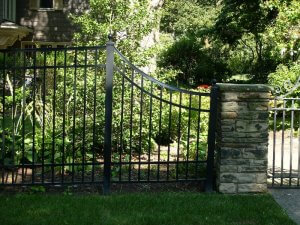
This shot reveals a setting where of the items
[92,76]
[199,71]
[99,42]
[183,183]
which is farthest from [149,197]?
[199,71]

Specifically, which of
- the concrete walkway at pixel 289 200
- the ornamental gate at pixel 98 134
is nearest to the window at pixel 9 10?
the ornamental gate at pixel 98 134

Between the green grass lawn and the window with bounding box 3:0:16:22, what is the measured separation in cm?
1309

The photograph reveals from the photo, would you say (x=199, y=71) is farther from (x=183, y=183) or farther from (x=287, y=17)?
(x=183, y=183)

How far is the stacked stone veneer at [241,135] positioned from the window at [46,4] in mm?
14305

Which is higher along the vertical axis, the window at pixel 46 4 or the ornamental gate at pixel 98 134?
the window at pixel 46 4

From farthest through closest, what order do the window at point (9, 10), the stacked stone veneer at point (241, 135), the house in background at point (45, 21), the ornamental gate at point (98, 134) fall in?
the house in background at point (45, 21) < the window at point (9, 10) < the ornamental gate at point (98, 134) < the stacked stone veneer at point (241, 135)

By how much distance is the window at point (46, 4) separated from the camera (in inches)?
743

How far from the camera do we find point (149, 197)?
18.5ft

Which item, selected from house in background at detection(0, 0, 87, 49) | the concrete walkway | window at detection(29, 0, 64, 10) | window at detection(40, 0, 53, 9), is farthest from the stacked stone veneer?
window at detection(40, 0, 53, 9)

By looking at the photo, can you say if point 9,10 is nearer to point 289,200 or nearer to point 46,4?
point 46,4

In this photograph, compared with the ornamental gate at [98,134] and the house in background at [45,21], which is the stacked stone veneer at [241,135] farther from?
the house in background at [45,21]

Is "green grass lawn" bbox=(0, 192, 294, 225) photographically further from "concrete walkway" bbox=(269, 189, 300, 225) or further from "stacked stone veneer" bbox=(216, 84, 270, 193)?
"stacked stone veneer" bbox=(216, 84, 270, 193)

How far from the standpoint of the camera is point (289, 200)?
5785mm

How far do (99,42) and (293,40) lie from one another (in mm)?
5682
